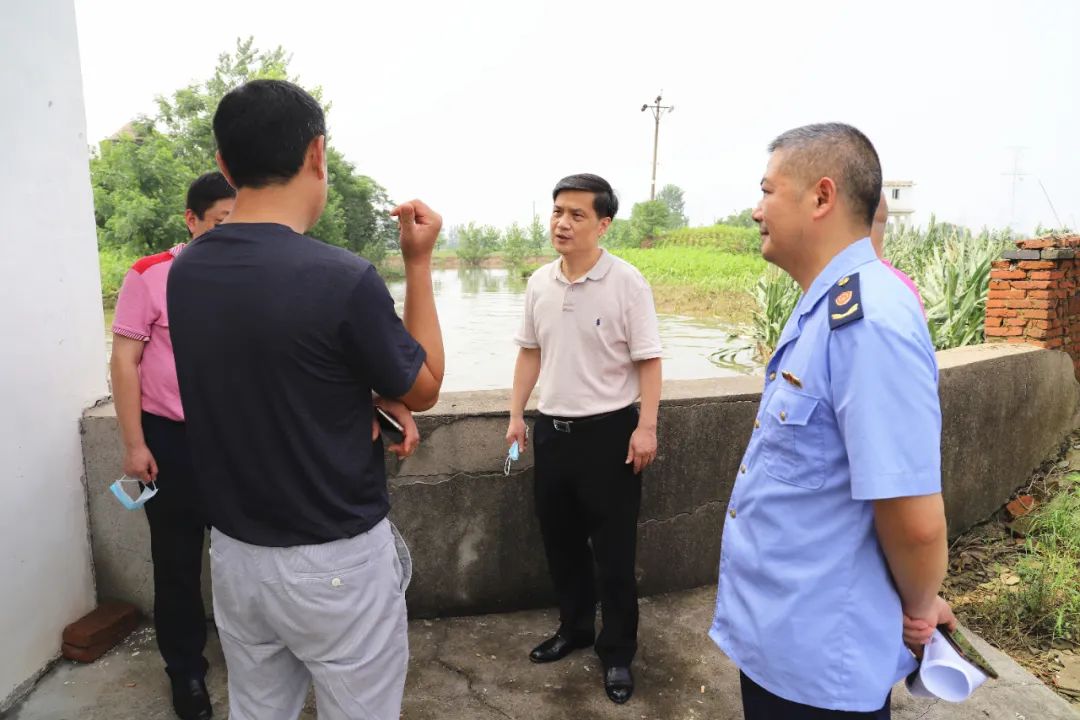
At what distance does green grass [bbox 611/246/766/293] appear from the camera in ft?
73.7

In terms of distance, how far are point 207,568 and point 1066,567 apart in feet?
12.0

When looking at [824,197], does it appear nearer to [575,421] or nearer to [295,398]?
[295,398]

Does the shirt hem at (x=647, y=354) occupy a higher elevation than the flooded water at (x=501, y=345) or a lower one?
higher

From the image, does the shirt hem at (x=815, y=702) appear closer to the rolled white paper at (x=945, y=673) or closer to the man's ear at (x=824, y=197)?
the rolled white paper at (x=945, y=673)

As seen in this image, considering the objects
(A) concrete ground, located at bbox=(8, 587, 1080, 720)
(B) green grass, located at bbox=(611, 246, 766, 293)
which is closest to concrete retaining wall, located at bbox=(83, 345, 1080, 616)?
(A) concrete ground, located at bbox=(8, 587, 1080, 720)

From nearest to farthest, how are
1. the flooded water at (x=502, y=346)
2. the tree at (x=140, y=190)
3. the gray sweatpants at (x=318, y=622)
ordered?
the gray sweatpants at (x=318, y=622) → the flooded water at (x=502, y=346) → the tree at (x=140, y=190)

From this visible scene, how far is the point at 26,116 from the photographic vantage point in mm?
2227

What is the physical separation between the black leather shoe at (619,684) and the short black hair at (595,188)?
5.05ft

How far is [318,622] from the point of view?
4.12 ft

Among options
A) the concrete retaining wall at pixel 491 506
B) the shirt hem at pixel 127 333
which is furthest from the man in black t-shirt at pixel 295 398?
the concrete retaining wall at pixel 491 506

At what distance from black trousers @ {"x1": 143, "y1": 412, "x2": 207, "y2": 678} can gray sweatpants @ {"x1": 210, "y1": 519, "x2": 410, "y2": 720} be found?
38.2 inches

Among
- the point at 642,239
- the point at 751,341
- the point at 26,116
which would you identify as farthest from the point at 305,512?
the point at 642,239

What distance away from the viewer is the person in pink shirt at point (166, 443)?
81.9 inches

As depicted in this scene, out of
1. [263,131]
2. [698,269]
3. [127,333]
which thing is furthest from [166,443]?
[698,269]
